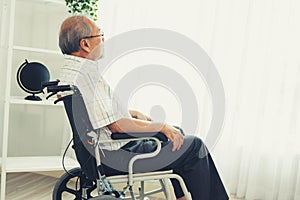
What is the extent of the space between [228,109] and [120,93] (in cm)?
72

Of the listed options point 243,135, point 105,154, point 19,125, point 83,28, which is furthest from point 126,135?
point 19,125

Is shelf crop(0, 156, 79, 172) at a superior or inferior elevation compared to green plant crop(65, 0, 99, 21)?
inferior

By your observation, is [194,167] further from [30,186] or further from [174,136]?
[30,186]

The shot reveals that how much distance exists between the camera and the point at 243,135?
257cm

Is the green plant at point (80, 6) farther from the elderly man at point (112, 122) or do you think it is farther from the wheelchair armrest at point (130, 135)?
the wheelchair armrest at point (130, 135)

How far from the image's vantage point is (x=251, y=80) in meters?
2.54

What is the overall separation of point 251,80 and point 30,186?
1606mm

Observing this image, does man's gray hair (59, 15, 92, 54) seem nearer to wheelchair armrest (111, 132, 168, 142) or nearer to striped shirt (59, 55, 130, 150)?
striped shirt (59, 55, 130, 150)

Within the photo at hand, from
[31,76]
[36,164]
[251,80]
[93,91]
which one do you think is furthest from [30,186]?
[251,80]

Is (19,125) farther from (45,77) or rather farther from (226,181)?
(226,181)

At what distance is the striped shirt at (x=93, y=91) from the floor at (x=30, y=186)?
1032mm

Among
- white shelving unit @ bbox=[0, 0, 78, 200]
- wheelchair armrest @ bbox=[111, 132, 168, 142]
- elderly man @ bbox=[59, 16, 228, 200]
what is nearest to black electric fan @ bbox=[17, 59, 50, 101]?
white shelving unit @ bbox=[0, 0, 78, 200]

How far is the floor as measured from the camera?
97.0 inches

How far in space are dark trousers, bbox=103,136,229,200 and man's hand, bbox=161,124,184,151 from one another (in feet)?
0.10
